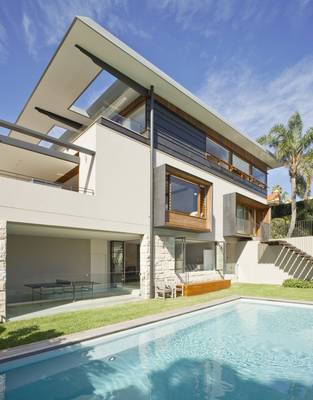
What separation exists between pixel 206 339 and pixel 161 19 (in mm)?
12909

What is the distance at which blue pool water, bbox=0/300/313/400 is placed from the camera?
5.35 m

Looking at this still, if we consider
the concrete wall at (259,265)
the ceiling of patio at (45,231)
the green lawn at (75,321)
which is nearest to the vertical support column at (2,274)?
the green lawn at (75,321)

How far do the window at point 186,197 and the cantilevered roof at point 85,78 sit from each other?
4321 mm

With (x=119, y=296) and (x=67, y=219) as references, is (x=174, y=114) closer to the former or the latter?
(x=67, y=219)

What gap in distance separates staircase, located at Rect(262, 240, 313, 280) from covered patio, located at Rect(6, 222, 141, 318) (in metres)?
9.77

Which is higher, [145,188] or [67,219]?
[145,188]

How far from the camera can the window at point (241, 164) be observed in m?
21.9

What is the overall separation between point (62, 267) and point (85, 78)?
9.41 metres

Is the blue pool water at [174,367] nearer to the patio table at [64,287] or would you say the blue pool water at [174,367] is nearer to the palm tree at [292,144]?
the patio table at [64,287]

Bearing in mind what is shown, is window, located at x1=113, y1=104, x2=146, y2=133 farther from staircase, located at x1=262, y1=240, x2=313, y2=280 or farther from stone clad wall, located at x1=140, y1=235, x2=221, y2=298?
staircase, located at x1=262, y1=240, x2=313, y2=280

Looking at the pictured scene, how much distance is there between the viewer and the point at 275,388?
5555 millimetres

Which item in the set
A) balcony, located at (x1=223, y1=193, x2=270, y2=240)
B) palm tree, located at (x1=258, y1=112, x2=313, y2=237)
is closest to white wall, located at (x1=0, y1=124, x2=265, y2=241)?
balcony, located at (x1=223, y1=193, x2=270, y2=240)

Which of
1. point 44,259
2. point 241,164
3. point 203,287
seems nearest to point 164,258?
point 203,287

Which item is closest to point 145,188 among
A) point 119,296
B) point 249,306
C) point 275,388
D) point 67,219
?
point 67,219
